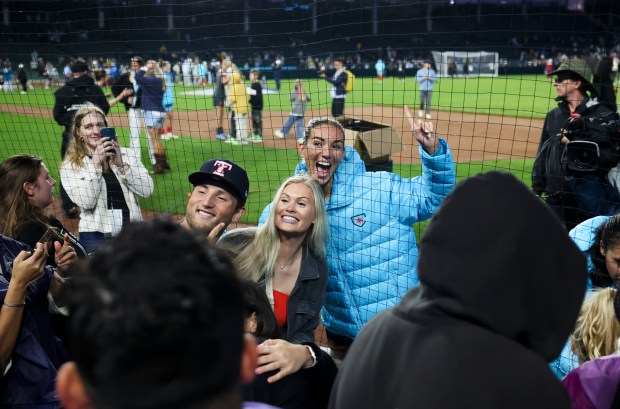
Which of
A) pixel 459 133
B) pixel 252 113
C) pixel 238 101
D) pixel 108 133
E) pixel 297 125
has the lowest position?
pixel 459 133

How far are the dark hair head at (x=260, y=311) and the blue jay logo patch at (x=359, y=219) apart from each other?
1353 mm

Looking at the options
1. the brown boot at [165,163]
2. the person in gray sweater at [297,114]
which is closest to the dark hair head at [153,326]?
the brown boot at [165,163]

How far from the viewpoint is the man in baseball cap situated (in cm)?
314

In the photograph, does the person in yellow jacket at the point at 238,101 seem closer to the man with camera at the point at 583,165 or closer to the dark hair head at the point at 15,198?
the man with camera at the point at 583,165

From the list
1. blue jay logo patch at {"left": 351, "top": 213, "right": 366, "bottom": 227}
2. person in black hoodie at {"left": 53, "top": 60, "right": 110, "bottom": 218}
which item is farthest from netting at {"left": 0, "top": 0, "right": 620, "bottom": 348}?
person in black hoodie at {"left": 53, "top": 60, "right": 110, "bottom": 218}

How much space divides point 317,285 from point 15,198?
173 centimetres

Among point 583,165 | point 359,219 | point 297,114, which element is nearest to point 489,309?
point 359,219

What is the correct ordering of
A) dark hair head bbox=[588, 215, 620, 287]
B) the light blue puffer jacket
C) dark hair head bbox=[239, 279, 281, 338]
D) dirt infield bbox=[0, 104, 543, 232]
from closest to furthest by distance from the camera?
dark hair head bbox=[239, 279, 281, 338]
dark hair head bbox=[588, 215, 620, 287]
the light blue puffer jacket
dirt infield bbox=[0, 104, 543, 232]

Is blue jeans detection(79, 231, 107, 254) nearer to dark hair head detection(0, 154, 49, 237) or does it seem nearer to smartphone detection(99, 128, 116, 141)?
smartphone detection(99, 128, 116, 141)

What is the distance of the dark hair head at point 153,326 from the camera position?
34.7 inches

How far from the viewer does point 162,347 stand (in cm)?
88

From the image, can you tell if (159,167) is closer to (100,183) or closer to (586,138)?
(100,183)

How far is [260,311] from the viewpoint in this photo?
7.15ft

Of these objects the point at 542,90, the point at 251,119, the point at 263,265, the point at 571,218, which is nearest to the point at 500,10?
the point at 542,90
